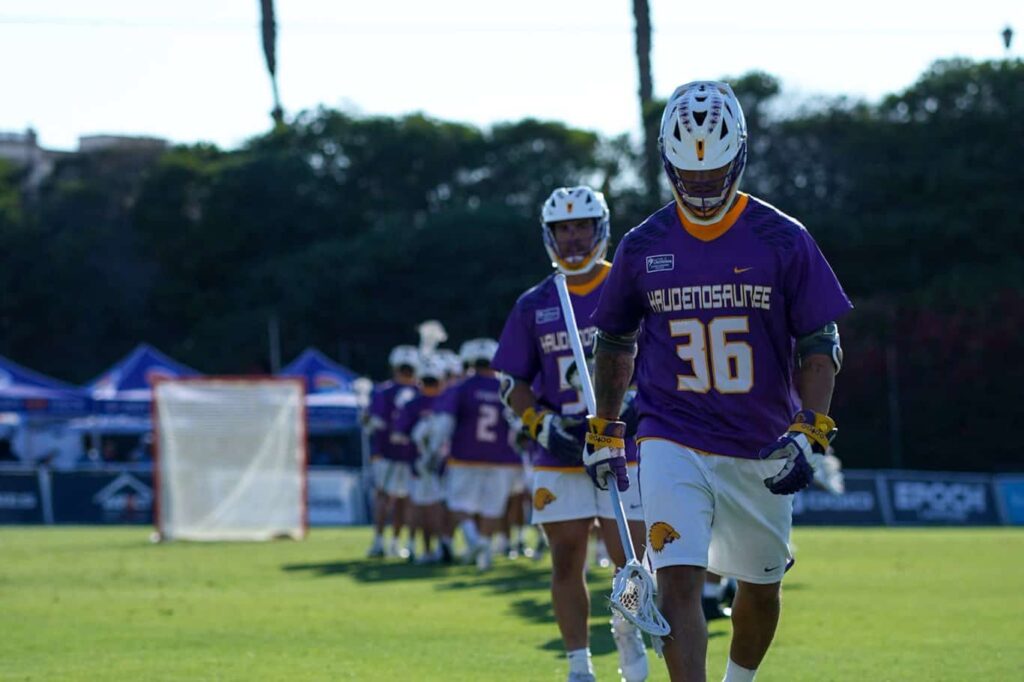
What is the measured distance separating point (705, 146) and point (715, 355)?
0.84m

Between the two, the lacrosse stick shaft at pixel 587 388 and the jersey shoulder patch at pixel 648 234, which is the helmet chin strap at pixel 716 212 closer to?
the jersey shoulder patch at pixel 648 234

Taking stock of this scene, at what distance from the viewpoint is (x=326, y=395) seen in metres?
42.0

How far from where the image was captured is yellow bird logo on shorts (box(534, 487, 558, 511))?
30.9 ft

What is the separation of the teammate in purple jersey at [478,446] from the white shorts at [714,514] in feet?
42.7

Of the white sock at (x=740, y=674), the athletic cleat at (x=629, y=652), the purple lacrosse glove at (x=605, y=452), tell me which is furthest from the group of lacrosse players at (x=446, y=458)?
the white sock at (x=740, y=674)

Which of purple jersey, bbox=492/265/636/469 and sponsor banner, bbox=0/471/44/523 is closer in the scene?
Result: purple jersey, bbox=492/265/636/469

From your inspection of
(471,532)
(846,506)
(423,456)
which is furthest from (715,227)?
(846,506)

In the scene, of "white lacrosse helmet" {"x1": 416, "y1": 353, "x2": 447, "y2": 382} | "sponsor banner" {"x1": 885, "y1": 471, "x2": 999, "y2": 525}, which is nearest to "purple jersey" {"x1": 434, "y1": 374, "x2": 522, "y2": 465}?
"white lacrosse helmet" {"x1": 416, "y1": 353, "x2": 447, "y2": 382}

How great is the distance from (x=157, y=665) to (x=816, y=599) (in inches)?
270

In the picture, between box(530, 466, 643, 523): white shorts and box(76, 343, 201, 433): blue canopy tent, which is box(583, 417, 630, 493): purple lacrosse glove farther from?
box(76, 343, 201, 433): blue canopy tent

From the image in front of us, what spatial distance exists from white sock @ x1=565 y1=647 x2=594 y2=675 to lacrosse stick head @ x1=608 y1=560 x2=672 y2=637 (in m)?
1.85

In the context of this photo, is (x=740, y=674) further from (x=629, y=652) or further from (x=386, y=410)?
(x=386, y=410)

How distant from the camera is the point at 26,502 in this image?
35.9 m

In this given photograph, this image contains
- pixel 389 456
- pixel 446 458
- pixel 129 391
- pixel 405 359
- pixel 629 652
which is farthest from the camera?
pixel 129 391
